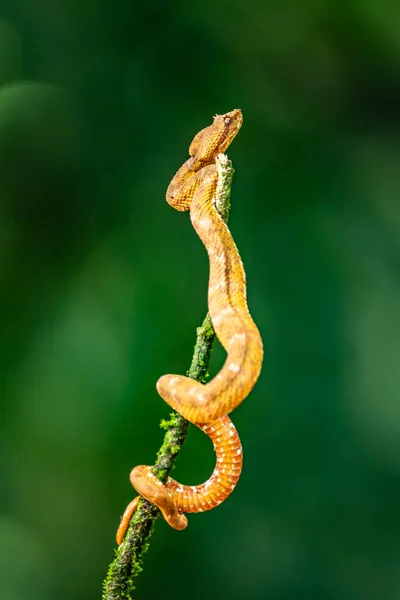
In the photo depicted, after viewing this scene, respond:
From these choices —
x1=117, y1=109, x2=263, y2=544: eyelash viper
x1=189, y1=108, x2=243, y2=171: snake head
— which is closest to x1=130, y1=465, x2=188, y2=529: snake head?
x1=117, y1=109, x2=263, y2=544: eyelash viper

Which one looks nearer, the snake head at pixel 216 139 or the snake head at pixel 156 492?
the snake head at pixel 156 492

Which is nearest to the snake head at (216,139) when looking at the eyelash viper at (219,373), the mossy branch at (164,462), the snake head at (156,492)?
the eyelash viper at (219,373)

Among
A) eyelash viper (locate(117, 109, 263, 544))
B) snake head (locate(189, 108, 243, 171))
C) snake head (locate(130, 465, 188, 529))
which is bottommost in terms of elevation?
snake head (locate(130, 465, 188, 529))

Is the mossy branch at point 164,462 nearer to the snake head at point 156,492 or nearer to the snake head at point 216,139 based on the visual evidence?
the snake head at point 156,492

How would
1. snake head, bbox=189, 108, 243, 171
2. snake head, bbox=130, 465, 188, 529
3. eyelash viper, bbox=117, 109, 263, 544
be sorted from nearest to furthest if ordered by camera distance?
eyelash viper, bbox=117, 109, 263, 544, snake head, bbox=130, 465, 188, 529, snake head, bbox=189, 108, 243, 171

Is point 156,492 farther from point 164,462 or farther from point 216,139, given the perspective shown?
point 216,139

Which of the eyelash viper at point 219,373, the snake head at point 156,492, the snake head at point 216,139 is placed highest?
the snake head at point 216,139

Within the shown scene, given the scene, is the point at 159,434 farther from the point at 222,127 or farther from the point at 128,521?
the point at 222,127

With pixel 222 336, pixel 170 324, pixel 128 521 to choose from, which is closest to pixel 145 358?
pixel 170 324

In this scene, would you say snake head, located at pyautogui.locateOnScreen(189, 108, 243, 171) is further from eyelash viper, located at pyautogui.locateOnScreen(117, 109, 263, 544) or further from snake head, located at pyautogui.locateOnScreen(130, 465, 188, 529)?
snake head, located at pyautogui.locateOnScreen(130, 465, 188, 529)
